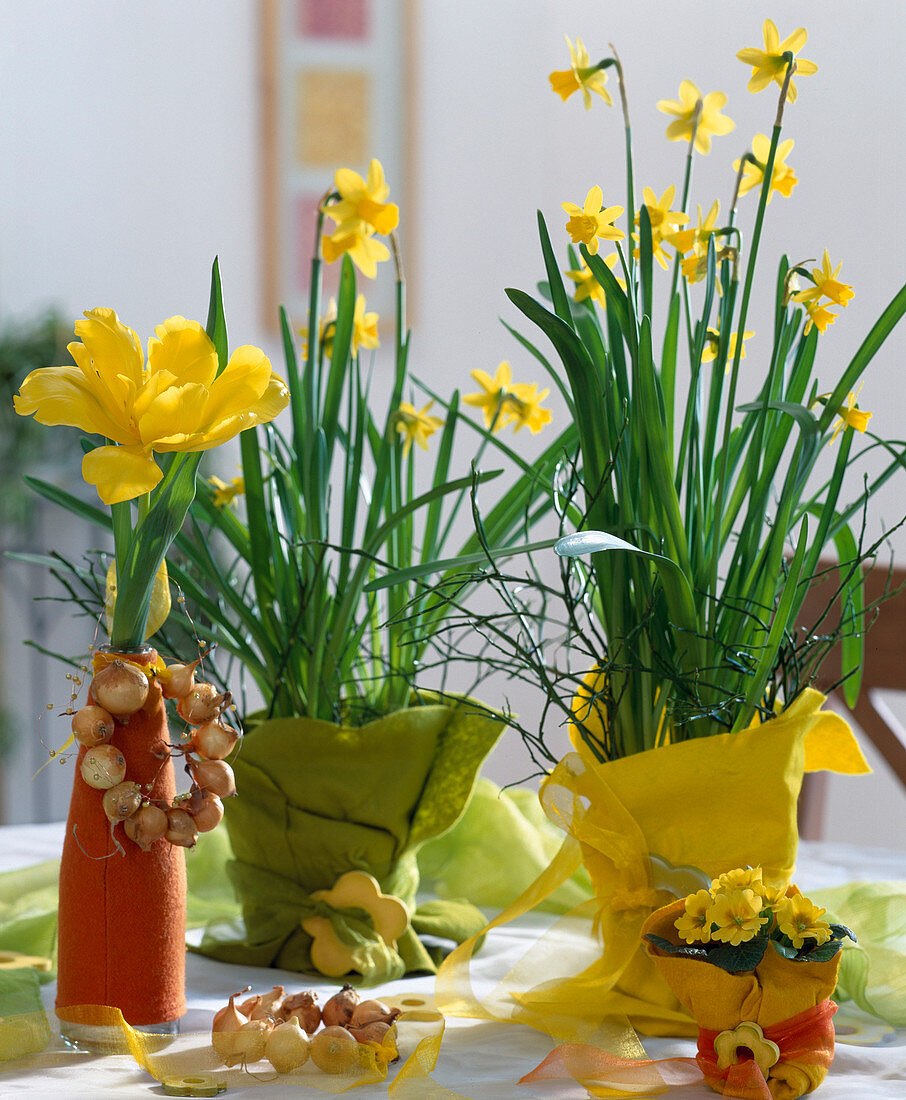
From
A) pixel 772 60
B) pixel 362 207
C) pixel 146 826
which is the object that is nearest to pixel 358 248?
pixel 362 207

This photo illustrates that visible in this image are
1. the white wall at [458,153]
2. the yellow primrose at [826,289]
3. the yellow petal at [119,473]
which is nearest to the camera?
the yellow petal at [119,473]

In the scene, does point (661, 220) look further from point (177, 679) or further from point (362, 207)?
point (177, 679)

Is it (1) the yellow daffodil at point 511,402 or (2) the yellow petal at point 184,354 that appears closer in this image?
(2) the yellow petal at point 184,354

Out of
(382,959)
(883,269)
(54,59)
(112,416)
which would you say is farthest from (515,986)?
(54,59)

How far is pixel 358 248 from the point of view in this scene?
0.71 m

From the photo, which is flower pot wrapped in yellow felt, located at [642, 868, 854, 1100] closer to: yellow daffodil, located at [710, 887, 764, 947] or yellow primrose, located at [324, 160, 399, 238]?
yellow daffodil, located at [710, 887, 764, 947]

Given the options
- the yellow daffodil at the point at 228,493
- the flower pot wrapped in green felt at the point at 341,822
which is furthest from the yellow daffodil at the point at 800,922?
the yellow daffodil at the point at 228,493

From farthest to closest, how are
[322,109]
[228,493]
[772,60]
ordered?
1. [322,109]
2. [228,493]
3. [772,60]

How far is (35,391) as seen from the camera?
53 cm

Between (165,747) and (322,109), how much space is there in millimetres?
1873

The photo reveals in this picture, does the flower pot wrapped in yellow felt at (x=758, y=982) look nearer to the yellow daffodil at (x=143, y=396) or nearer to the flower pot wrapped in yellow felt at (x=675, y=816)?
the flower pot wrapped in yellow felt at (x=675, y=816)

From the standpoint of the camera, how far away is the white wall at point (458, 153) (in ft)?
6.09

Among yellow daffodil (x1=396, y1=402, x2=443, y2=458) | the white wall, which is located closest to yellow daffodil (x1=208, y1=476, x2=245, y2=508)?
yellow daffodil (x1=396, y1=402, x2=443, y2=458)

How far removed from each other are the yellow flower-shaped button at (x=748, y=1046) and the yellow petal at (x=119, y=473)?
362 mm
